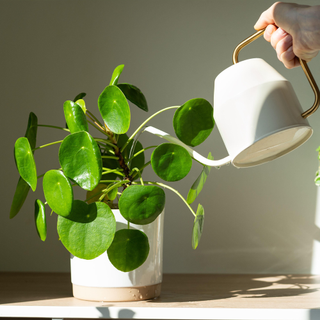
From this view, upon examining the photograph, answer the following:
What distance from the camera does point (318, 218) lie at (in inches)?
54.0

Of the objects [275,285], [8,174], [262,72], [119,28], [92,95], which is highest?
[119,28]

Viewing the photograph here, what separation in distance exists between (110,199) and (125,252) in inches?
6.2

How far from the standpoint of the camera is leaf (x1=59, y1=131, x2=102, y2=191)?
26.0 inches

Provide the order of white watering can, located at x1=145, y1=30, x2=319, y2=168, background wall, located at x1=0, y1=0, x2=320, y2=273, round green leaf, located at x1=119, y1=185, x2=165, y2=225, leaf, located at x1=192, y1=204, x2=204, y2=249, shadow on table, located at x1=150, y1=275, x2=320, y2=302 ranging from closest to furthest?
white watering can, located at x1=145, y1=30, x2=319, y2=168 → round green leaf, located at x1=119, y1=185, x2=165, y2=225 → leaf, located at x1=192, y1=204, x2=204, y2=249 → shadow on table, located at x1=150, y1=275, x2=320, y2=302 → background wall, located at x1=0, y1=0, x2=320, y2=273

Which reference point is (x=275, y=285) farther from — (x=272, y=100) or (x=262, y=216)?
(x=272, y=100)

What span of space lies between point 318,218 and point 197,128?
848 millimetres

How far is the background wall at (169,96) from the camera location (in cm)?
136

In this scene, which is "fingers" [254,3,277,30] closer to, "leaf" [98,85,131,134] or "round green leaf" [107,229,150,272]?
"leaf" [98,85,131,134]

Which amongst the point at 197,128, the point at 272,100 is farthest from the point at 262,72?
the point at 197,128

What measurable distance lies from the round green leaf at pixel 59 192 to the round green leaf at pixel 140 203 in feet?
0.34

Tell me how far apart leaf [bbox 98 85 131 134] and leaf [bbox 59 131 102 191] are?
0.27ft

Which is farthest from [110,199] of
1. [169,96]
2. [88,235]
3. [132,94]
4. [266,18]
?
[169,96]

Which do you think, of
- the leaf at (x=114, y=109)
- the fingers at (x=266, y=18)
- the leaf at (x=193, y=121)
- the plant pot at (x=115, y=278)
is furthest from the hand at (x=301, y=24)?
the plant pot at (x=115, y=278)

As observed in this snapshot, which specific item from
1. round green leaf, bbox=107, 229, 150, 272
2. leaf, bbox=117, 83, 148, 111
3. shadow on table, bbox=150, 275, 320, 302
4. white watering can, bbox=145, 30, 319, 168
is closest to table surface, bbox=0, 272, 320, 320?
shadow on table, bbox=150, 275, 320, 302
